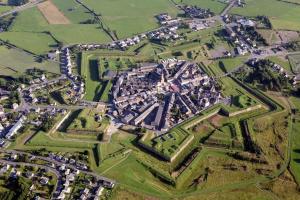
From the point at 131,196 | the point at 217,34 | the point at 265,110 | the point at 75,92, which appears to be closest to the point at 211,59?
the point at 217,34

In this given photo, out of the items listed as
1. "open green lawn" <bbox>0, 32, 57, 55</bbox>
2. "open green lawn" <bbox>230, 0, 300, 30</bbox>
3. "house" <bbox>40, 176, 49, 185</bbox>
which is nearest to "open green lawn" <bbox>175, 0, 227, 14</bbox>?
"open green lawn" <bbox>230, 0, 300, 30</bbox>

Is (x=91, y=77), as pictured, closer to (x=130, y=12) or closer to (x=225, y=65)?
(x=225, y=65)

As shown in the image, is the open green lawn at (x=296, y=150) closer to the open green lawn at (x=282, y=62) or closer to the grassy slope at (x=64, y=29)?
the open green lawn at (x=282, y=62)

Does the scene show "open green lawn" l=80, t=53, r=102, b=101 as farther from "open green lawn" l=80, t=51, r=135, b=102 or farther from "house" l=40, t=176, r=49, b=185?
"house" l=40, t=176, r=49, b=185

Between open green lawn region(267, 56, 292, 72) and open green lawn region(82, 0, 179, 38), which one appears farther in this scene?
open green lawn region(82, 0, 179, 38)

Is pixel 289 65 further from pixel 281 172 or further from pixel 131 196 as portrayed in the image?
pixel 131 196

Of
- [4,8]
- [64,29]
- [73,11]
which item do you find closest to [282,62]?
[64,29]

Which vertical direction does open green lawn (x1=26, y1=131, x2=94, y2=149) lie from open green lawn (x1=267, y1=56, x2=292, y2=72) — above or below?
below
